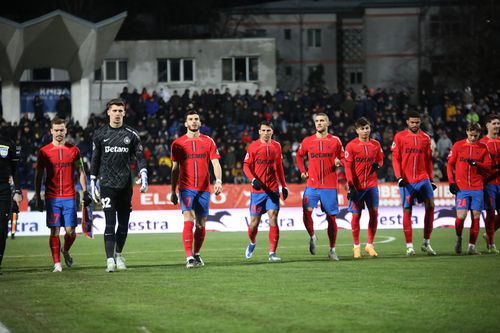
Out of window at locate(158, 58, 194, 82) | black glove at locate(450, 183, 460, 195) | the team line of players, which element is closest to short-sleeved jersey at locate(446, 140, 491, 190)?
the team line of players

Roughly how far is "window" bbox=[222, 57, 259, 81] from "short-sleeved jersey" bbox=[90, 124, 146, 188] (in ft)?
152

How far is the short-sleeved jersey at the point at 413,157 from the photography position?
18219 millimetres

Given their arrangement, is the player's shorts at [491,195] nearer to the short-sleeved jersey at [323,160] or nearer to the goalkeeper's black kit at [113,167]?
the short-sleeved jersey at [323,160]

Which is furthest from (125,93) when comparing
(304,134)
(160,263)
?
(160,263)

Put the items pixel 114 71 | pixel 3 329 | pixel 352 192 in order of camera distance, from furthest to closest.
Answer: pixel 114 71 → pixel 352 192 → pixel 3 329

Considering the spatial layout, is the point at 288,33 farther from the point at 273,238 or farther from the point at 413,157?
the point at 273,238

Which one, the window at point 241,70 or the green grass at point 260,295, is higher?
the window at point 241,70

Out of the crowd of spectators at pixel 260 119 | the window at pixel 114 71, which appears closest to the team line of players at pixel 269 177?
the crowd of spectators at pixel 260 119

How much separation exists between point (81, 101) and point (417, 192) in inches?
1150

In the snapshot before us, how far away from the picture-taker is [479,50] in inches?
2586

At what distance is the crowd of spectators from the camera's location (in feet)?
127

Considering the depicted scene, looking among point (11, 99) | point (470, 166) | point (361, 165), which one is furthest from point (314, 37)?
point (361, 165)

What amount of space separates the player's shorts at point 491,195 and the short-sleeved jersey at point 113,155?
688cm

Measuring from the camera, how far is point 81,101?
149 ft
